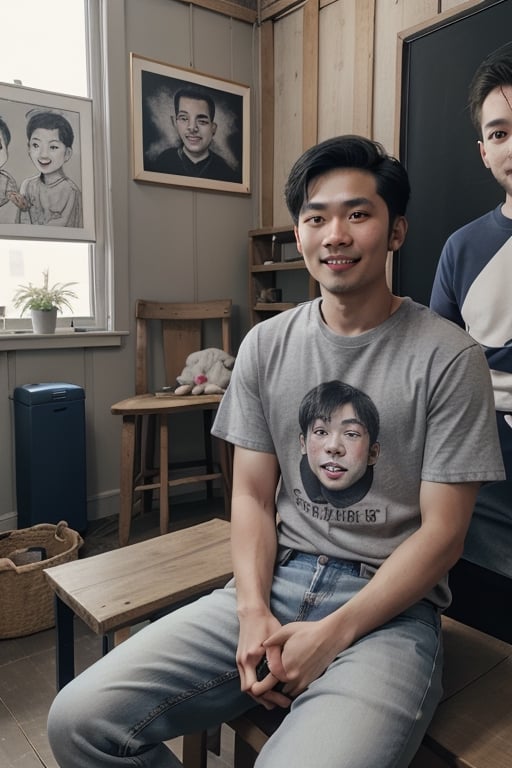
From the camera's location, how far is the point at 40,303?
9.57 feet

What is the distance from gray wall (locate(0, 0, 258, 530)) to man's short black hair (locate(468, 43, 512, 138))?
209cm

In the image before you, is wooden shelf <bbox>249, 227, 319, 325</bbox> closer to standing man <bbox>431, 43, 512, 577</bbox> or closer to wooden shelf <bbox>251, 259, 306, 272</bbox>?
wooden shelf <bbox>251, 259, 306, 272</bbox>

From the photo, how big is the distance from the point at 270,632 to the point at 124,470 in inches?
75.3

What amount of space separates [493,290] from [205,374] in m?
1.98

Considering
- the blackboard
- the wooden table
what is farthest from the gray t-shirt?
the blackboard

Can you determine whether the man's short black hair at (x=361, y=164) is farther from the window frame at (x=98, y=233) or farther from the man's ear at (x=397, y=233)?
the window frame at (x=98, y=233)

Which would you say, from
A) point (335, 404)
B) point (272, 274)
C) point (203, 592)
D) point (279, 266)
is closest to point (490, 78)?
point (335, 404)

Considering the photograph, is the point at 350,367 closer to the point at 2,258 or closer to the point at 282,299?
the point at 2,258

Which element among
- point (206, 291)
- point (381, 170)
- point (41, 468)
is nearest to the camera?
point (381, 170)

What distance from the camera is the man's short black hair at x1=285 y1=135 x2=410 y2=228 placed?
1061 millimetres

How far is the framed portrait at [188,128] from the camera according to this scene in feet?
10.5

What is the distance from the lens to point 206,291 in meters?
3.58

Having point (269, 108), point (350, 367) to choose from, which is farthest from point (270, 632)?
point (269, 108)

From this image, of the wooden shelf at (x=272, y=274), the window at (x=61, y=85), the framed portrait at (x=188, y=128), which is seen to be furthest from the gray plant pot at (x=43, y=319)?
the wooden shelf at (x=272, y=274)
